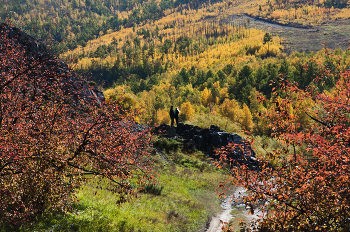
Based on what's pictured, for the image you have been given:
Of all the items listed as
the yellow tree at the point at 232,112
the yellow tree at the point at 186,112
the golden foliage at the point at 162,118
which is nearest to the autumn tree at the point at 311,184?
the yellow tree at the point at 232,112

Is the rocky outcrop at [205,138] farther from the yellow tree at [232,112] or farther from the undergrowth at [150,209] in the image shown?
the yellow tree at [232,112]

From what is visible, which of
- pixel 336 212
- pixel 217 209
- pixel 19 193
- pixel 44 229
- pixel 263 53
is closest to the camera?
pixel 336 212

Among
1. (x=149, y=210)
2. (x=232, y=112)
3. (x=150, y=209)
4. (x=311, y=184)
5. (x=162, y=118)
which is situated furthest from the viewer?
(x=162, y=118)

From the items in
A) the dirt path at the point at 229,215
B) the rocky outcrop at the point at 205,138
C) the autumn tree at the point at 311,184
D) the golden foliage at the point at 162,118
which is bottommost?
the golden foliage at the point at 162,118

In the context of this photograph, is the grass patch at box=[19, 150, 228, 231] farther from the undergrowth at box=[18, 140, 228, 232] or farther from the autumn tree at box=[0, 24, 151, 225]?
the autumn tree at box=[0, 24, 151, 225]

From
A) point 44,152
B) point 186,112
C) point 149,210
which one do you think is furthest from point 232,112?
point 44,152

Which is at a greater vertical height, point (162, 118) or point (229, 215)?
point (229, 215)

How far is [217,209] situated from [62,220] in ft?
33.0

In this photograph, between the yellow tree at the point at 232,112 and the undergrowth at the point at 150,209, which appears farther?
the yellow tree at the point at 232,112

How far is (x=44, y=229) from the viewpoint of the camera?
26.4ft

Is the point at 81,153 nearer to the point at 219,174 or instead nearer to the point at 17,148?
the point at 17,148

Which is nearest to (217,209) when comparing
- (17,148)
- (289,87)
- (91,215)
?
(91,215)

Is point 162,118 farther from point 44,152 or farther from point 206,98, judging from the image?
point 44,152

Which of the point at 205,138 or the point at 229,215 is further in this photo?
the point at 205,138
